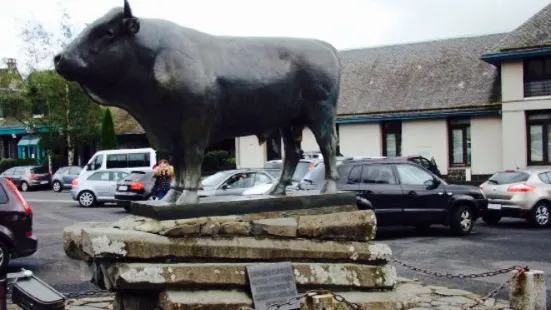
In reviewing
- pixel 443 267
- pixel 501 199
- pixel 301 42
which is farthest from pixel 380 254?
pixel 501 199

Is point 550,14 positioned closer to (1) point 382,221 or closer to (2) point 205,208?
(1) point 382,221

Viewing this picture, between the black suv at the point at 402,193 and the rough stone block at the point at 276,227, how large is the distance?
24.8 feet

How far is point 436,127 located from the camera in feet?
101

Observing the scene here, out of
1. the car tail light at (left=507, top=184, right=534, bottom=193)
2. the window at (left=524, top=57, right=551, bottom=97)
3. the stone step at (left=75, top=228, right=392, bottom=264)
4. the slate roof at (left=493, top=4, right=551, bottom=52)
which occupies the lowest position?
the car tail light at (left=507, top=184, right=534, bottom=193)

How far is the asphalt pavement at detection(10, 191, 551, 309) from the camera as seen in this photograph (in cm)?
1009

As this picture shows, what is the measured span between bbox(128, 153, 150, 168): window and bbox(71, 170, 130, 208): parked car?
7.91ft

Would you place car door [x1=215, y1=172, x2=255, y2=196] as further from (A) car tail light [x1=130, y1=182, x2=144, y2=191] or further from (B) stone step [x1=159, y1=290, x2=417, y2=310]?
(B) stone step [x1=159, y1=290, x2=417, y2=310]

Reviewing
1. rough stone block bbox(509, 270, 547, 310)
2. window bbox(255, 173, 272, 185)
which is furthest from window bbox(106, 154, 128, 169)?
rough stone block bbox(509, 270, 547, 310)

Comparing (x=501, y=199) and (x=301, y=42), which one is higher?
(x=301, y=42)

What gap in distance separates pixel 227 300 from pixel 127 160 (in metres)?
22.9

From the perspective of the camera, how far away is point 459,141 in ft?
101

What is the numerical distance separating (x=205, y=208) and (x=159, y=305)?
88cm

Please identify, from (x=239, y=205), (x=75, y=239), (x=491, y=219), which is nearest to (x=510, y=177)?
(x=491, y=219)

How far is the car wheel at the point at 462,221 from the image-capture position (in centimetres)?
1505
